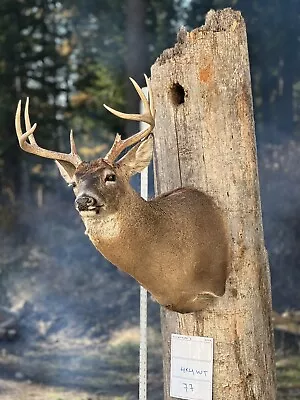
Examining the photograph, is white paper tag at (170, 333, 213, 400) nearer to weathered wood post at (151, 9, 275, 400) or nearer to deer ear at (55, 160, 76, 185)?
weathered wood post at (151, 9, 275, 400)

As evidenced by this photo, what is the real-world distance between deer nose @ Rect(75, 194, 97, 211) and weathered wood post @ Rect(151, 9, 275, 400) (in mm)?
441

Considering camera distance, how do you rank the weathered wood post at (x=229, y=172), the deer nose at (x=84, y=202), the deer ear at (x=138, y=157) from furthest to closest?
the weathered wood post at (x=229, y=172)
the deer ear at (x=138, y=157)
the deer nose at (x=84, y=202)

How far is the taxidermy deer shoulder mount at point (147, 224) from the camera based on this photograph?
1.45 metres

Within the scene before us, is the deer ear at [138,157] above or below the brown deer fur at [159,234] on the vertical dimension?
above

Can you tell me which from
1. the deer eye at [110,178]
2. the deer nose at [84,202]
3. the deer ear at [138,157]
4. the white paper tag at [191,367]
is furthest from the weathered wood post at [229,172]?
the deer nose at [84,202]

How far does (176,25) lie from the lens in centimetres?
316

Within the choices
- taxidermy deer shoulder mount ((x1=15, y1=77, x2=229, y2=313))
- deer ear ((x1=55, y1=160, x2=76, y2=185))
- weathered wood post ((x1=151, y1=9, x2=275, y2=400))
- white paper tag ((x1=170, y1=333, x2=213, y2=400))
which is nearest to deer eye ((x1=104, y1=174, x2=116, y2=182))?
taxidermy deer shoulder mount ((x1=15, y1=77, x2=229, y2=313))

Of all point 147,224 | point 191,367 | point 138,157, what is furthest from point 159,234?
point 191,367

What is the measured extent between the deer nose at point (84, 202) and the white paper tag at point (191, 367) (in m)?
0.60

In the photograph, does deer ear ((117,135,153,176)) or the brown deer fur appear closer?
the brown deer fur

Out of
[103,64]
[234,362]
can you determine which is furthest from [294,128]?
[234,362]

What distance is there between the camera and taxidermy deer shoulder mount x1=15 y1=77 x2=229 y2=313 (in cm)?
145

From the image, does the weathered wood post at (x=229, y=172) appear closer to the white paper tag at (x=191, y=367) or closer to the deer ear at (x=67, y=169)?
the white paper tag at (x=191, y=367)

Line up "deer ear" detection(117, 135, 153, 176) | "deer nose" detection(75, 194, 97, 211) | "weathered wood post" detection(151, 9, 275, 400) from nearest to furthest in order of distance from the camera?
1. "deer nose" detection(75, 194, 97, 211)
2. "deer ear" detection(117, 135, 153, 176)
3. "weathered wood post" detection(151, 9, 275, 400)
